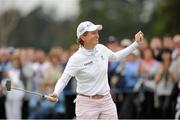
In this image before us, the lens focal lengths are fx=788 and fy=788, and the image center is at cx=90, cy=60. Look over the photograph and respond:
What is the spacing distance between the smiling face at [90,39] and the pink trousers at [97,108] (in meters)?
0.82

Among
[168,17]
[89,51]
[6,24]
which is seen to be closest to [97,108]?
[89,51]

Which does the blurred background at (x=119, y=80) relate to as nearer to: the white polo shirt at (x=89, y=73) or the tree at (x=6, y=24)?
the white polo shirt at (x=89, y=73)

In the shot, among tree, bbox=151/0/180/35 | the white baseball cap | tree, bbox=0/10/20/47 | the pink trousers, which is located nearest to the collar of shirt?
the white baseball cap

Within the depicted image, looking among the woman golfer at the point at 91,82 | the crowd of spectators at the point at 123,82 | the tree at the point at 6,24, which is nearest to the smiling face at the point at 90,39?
the woman golfer at the point at 91,82

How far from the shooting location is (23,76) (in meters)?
20.1

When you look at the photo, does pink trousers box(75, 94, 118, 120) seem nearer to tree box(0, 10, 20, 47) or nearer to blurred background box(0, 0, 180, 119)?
blurred background box(0, 0, 180, 119)

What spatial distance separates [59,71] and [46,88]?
551 mm

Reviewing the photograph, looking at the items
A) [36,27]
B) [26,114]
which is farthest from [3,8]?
[26,114]

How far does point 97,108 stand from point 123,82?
708 cm

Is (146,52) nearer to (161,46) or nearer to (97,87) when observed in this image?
(161,46)

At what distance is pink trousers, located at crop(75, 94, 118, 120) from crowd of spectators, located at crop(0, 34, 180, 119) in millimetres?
5347

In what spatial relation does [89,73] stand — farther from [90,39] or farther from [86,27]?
[86,27]

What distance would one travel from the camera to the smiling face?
12.3 m

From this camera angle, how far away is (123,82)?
63.3ft
